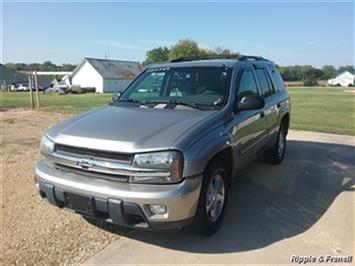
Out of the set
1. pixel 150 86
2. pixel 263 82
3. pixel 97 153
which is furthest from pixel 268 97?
pixel 97 153

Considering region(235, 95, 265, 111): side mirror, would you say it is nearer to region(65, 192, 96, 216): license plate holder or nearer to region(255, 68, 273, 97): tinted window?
region(255, 68, 273, 97): tinted window

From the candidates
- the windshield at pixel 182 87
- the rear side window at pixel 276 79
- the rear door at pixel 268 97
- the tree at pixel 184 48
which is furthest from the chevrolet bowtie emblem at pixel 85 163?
the tree at pixel 184 48

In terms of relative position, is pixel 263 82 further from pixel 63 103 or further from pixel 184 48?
pixel 184 48

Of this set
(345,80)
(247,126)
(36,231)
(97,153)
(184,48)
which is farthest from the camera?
(345,80)

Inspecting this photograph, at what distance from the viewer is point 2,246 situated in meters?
3.83

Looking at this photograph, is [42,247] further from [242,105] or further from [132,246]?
[242,105]

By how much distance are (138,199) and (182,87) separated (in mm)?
2164

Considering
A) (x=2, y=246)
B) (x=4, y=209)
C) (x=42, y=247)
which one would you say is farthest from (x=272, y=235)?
(x=4, y=209)

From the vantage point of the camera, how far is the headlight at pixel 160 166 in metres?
3.36

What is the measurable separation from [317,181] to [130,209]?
3.94 meters

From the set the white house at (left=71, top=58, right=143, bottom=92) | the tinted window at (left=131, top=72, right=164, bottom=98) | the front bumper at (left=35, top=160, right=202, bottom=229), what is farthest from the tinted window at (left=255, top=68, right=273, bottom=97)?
the white house at (left=71, top=58, right=143, bottom=92)

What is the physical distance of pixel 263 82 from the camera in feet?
20.1

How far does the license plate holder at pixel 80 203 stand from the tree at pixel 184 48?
208ft

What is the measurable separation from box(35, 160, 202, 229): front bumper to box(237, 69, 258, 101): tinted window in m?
1.82
